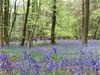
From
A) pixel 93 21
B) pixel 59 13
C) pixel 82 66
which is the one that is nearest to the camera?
pixel 82 66

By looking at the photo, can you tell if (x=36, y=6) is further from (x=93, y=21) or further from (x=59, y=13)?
(x=93, y=21)

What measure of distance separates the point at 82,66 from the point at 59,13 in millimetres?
31582

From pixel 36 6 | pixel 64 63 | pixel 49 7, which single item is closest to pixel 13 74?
pixel 64 63

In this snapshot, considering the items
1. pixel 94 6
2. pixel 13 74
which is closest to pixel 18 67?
pixel 13 74

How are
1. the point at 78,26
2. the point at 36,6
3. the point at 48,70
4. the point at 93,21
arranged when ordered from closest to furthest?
the point at 48,70 → the point at 36,6 → the point at 93,21 → the point at 78,26

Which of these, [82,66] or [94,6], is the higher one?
[94,6]

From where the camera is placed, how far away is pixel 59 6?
3625 centimetres

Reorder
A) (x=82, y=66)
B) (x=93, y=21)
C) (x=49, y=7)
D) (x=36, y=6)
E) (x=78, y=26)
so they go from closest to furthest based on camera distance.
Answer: (x=82, y=66)
(x=36, y=6)
(x=49, y=7)
(x=93, y=21)
(x=78, y=26)

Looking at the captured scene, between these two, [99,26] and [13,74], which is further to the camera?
[99,26]

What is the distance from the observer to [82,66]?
701 cm

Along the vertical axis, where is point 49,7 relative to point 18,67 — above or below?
above

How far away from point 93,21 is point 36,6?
141ft

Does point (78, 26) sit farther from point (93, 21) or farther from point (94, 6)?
point (94, 6)

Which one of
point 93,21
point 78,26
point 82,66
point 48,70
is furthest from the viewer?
point 78,26
